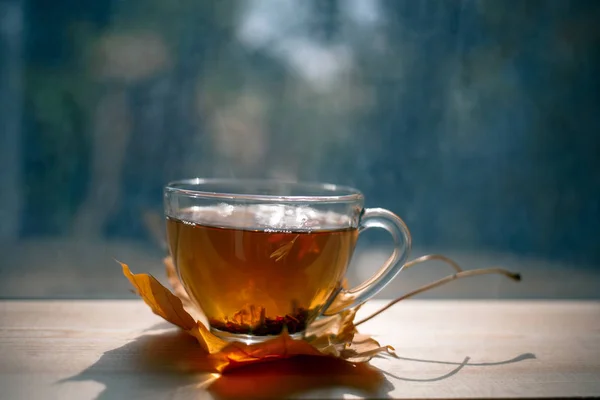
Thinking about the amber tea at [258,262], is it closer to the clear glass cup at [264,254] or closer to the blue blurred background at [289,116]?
the clear glass cup at [264,254]

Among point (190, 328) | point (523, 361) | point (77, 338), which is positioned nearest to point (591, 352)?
point (523, 361)

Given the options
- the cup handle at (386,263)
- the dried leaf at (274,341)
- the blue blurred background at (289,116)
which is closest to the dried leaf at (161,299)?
the dried leaf at (274,341)

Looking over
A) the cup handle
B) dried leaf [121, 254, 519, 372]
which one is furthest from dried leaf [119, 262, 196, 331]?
the cup handle

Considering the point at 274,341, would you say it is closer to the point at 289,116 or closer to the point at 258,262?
the point at 258,262

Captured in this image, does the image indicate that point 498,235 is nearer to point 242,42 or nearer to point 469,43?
point 469,43

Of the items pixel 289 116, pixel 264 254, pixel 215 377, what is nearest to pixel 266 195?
pixel 264 254

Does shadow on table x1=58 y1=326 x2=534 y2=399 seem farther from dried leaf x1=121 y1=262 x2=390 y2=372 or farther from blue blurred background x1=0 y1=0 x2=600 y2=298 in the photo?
blue blurred background x1=0 y1=0 x2=600 y2=298
